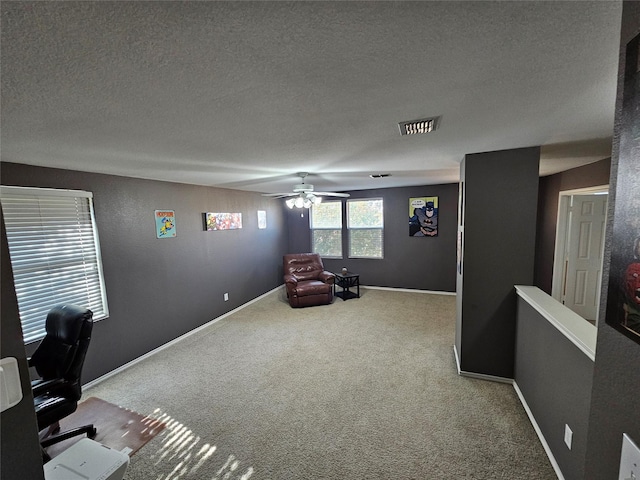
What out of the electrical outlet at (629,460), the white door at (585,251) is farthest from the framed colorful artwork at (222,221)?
the white door at (585,251)

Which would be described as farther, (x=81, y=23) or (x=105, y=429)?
(x=105, y=429)

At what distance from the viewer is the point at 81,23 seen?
0.79m

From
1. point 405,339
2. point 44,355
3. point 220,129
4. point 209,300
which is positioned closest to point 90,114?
point 220,129

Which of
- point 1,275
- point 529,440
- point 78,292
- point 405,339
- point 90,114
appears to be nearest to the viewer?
point 1,275

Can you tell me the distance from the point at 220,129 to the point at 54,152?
58.4 inches

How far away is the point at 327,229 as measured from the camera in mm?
6648

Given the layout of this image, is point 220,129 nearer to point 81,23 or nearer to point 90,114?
point 90,114

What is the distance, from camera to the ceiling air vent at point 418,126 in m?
1.72

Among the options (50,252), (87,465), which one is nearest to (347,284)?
(50,252)

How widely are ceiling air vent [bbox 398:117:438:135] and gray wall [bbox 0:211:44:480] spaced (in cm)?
187

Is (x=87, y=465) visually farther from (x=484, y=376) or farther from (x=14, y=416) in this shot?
(x=484, y=376)

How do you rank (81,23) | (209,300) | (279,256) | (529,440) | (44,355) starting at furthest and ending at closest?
(279,256)
(209,300)
(44,355)
(529,440)
(81,23)

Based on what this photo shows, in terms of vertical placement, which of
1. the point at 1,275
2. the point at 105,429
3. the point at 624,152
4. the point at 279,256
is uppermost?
the point at 624,152

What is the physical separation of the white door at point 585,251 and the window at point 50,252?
21.1ft
